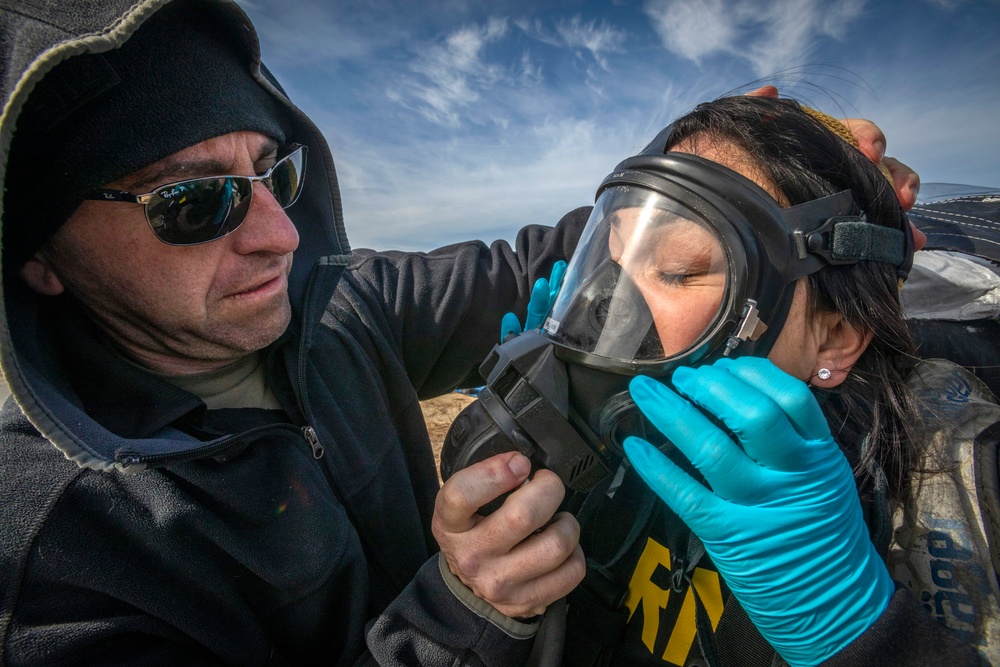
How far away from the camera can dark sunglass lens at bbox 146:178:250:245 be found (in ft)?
4.83

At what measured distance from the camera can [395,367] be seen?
231cm

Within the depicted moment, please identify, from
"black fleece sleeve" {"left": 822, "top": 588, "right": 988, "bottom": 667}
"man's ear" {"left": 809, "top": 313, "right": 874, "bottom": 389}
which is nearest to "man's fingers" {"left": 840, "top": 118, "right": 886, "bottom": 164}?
"man's ear" {"left": 809, "top": 313, "right": 874, "bottom": 389}

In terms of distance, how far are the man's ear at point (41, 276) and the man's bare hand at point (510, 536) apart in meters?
1.36

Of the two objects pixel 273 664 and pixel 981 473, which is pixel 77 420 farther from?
pixel 981 473

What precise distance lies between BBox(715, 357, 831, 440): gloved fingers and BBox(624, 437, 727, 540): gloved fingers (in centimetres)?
30

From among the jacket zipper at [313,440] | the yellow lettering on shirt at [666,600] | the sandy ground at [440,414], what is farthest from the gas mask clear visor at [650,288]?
the sandy ground at [440,414]

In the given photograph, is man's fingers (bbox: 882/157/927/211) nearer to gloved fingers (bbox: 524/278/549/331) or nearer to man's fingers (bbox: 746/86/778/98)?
man's fingers (bbox: 746/86/778/98)

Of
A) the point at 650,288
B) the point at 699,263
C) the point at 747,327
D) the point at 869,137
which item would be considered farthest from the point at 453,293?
the point at 869,137

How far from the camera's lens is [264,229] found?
173cm

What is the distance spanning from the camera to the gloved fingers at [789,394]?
124 centimetres

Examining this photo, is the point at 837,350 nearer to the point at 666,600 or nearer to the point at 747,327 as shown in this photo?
the point at 747,327

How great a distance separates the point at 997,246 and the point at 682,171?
2.25 meters

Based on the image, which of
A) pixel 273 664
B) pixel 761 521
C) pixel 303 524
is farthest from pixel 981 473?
pixel 273 664

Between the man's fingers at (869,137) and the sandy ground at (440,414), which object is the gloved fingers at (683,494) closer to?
the man's fingers at (869,137)
